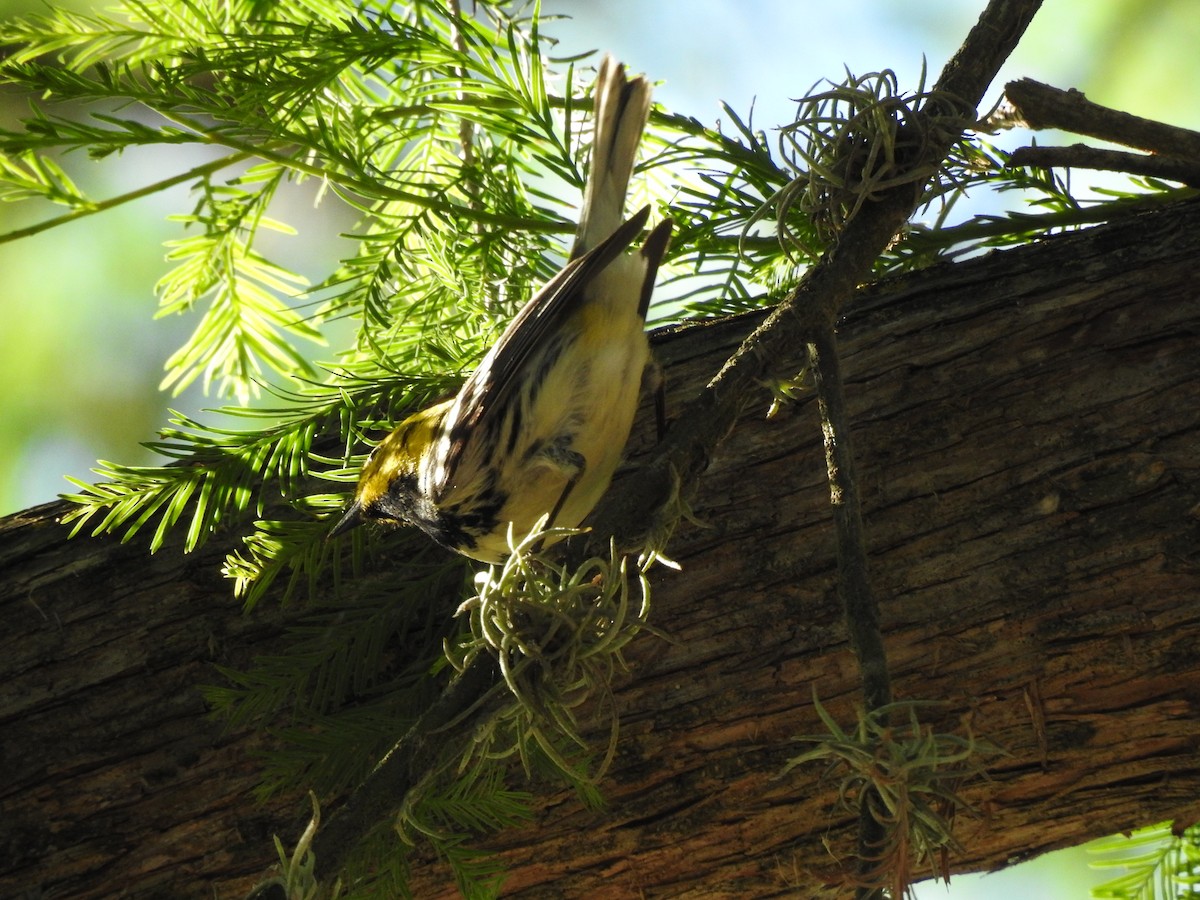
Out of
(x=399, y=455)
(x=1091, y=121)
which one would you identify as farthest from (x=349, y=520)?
(x=1091, y=121)

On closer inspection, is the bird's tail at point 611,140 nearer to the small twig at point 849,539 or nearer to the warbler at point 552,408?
the warbler at point 552,408

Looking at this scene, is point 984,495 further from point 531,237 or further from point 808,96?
point 531,237

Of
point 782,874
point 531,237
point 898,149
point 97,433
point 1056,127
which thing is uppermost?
point 97,433

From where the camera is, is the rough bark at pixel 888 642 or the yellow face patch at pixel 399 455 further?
the yellow face patch at pixel 399 455

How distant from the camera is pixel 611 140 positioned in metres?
1.77

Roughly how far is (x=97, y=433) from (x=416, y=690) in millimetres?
3135

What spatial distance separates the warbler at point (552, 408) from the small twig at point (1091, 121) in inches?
21.8

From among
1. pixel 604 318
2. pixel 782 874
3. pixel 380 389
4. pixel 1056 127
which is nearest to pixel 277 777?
pixel 380 389

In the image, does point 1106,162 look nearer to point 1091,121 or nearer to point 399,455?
point 1091,121

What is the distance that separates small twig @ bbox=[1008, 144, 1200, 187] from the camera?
1455 mm

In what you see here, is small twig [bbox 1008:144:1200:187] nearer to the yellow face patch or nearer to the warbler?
the warbler

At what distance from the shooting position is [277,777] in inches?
61.6

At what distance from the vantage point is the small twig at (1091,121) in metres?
1.42

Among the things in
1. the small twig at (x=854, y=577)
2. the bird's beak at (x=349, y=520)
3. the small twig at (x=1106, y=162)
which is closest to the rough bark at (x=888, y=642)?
the small twig at (x=1106, y=162)
